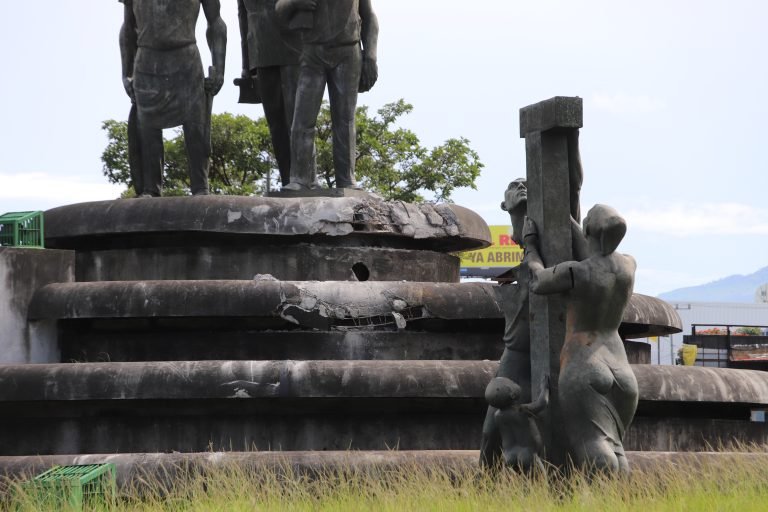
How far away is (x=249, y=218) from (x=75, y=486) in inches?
161

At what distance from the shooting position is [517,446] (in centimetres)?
848

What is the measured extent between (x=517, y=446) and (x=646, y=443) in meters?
2.79

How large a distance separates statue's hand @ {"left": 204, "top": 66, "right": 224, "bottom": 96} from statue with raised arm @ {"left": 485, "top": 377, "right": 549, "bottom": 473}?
6431 mm

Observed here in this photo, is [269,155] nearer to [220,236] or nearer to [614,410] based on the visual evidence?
[220,236]

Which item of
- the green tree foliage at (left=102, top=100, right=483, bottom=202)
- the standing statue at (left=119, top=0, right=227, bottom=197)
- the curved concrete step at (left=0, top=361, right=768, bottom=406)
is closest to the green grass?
the curved concrete step at (left=0, top=361, right=768, bottom=406)

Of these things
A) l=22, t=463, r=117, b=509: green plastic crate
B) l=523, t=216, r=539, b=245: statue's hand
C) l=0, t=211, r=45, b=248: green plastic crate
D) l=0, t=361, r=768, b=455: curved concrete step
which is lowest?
l=22, t=463, r=117, b=509: green plastic crate

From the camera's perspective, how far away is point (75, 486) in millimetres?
8578

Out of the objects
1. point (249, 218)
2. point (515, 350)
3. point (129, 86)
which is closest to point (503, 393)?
point (515, 350)

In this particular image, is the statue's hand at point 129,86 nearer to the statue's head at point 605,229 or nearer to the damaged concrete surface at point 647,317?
the damaged concrete surface at point 647,317

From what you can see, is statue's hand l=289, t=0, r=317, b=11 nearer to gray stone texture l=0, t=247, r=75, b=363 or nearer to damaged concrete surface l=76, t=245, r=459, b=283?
damaged concrete surface l=76, t=245, r=459, b=283

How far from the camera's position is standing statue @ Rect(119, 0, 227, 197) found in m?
13.7

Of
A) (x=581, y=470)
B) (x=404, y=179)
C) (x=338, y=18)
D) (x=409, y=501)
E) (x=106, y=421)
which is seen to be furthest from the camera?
(x=404, y=179)

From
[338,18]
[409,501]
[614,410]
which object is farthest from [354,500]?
[338,18]

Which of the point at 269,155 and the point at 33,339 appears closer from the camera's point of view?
the point at 33,339
